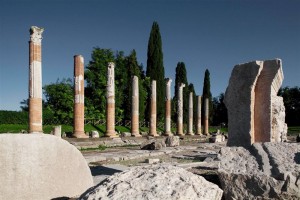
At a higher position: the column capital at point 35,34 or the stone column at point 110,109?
the column capital at point 35,34

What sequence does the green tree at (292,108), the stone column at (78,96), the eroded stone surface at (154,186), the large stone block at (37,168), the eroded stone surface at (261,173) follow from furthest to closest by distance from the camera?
the green tree at (292,108)
the stone column at (78,96)
the large stone block at (37,168)
the eroded stone surface at (261,173)
the eroded stone surface at (154,186)

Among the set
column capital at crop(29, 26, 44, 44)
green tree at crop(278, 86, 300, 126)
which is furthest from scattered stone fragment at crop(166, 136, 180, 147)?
green tree at crop(278, 86, 300, 126)

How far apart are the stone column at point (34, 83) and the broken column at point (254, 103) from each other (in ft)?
36.9

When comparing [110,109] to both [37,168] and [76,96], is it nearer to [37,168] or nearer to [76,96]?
[76,96]

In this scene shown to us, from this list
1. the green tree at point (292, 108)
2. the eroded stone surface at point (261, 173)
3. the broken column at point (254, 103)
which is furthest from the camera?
the green tree at point (292, 108)

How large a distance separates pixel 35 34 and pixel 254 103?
12356 mm

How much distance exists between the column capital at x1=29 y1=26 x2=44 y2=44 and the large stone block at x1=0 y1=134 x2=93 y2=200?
13.3 meters

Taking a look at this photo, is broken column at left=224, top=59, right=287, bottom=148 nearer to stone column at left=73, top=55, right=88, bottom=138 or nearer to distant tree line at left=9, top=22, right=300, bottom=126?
stone column at left=73, top=55, right=88, bottom=138

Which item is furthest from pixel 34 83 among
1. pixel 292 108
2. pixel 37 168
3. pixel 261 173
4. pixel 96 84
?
pixel 292 108

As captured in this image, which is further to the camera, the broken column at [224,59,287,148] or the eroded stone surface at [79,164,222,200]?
the broken column at [224,59,287,148]

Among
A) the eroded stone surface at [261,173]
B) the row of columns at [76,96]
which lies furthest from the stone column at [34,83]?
the eroded stone surface at [261,173]

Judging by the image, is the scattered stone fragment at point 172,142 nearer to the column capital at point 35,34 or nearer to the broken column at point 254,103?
the column capital at point 35,34

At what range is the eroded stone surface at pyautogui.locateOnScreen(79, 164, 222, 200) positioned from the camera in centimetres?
277

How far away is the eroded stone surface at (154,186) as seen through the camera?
2768 millimetres
